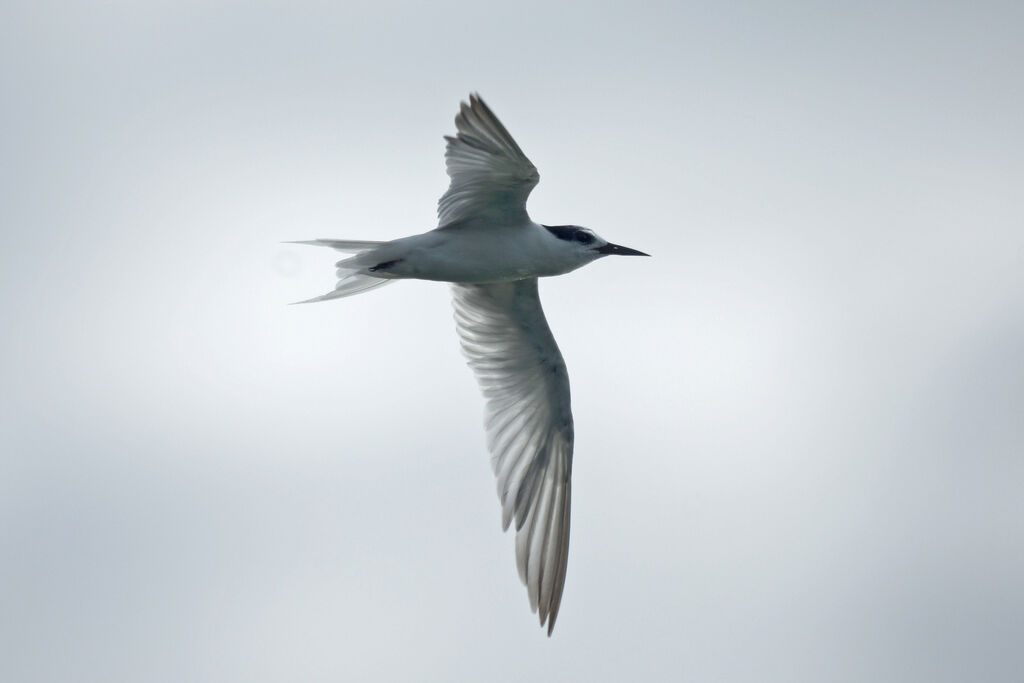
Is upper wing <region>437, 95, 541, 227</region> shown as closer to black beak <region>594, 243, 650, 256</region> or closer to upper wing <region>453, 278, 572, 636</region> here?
black beak <region>594, 243, 650, 256</region>

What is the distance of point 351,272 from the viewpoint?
10.3 meters

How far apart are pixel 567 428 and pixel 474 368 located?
3.97 ft

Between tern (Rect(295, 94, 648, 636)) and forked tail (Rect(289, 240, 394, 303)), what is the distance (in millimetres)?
12

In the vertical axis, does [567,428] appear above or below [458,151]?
below

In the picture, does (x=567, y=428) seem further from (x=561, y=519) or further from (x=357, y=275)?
(x=357, y=275)

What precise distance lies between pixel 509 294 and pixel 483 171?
2405 mm

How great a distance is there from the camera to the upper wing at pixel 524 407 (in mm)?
11531

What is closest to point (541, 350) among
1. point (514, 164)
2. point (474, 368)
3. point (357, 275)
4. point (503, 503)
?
point (474, 368)

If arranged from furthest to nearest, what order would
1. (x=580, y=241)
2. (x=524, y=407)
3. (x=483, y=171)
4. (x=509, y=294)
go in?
(x=524, y=407), (x=509, y=294), (x=580, y=241), (x=483, y=171)

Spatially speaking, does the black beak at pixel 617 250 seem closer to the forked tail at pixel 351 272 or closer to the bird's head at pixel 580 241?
the bird's head at pixel 580 241

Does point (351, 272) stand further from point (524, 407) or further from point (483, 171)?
point (524, 407)

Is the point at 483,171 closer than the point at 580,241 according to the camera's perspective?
Yes

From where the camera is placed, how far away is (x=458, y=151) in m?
9.15

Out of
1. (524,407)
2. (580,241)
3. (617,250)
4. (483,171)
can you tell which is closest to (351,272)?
(483,171)
